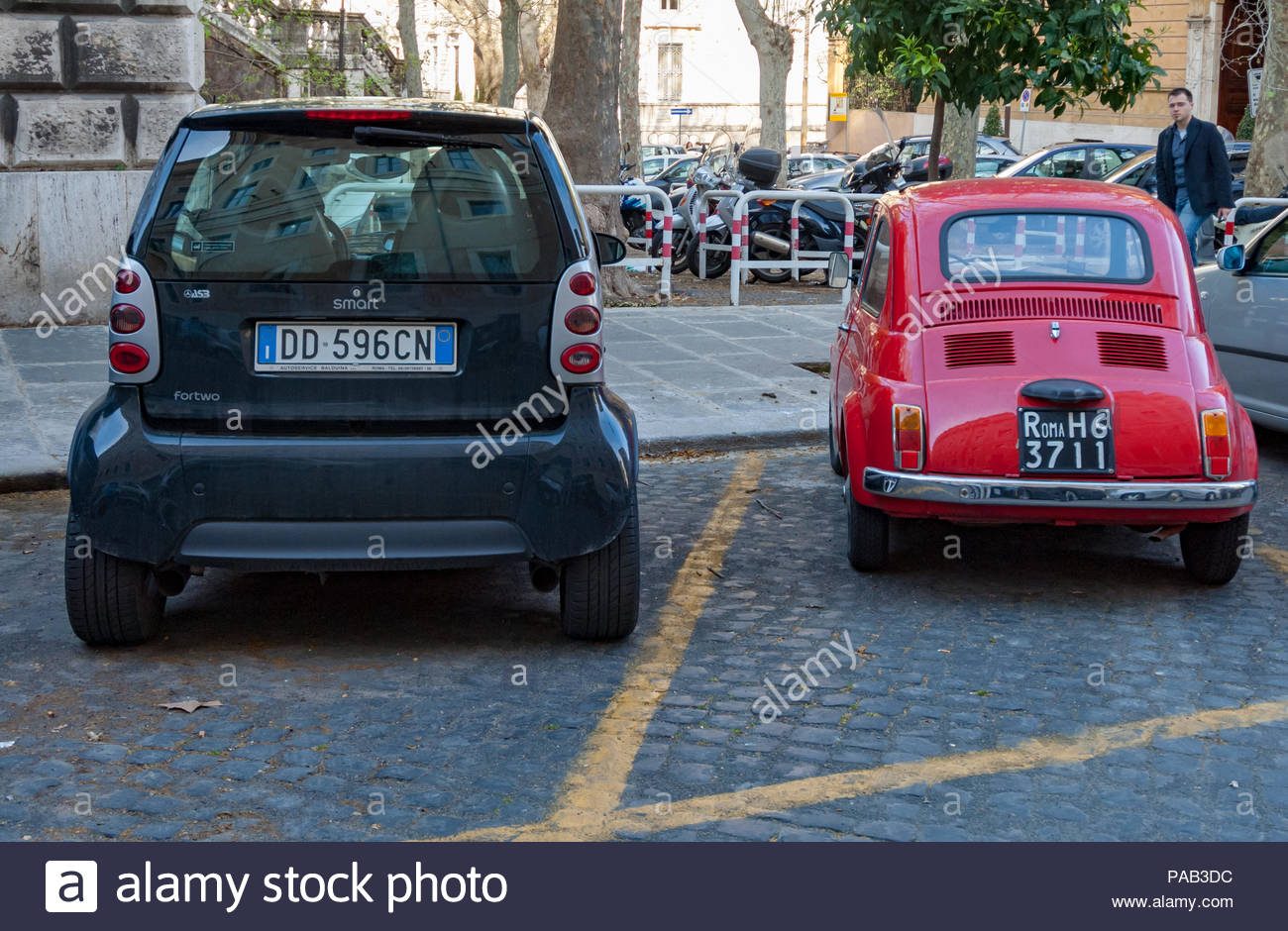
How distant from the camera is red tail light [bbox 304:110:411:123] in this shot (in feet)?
16.9

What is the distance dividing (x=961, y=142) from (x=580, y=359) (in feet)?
61.0

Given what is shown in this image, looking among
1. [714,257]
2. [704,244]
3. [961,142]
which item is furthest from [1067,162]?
[704,244]

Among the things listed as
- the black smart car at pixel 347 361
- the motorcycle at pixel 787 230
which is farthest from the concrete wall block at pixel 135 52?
the black smart car at pixel 347 361

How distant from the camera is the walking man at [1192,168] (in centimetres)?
1299

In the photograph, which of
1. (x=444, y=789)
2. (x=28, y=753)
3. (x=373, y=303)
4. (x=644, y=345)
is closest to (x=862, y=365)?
(x=373, y=303)

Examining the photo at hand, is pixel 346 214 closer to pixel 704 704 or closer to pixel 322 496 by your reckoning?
pixel 322 496

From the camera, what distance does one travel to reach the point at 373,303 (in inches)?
198

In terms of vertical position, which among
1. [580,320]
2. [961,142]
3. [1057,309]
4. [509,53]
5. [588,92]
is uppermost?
[509,53]

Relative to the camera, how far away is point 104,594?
5.25 m

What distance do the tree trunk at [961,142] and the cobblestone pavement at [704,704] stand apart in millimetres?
14868

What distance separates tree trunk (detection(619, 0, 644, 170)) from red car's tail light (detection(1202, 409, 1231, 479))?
77.1 ft

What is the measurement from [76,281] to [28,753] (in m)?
8.86

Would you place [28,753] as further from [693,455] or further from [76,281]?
[76,281]
